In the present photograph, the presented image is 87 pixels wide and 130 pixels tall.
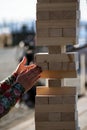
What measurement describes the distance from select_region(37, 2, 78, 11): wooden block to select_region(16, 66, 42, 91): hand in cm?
34

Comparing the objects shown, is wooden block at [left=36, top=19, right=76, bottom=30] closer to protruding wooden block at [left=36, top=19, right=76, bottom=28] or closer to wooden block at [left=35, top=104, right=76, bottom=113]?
protruding wooden block at [left=36, top=19, right=76, bottom=28]

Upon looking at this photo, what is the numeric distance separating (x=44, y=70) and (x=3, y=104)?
0.46m

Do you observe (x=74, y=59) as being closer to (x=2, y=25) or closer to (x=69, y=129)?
(x=69, y=129)

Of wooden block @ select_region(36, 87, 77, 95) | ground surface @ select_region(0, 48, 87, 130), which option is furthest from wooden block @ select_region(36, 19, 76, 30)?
ground surface @ select_region(0, 48, 87, 130)

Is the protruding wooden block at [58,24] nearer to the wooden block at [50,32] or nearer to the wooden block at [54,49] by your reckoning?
the wooden block at [50,32]

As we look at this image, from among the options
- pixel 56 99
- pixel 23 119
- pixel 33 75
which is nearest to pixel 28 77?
pixel 33 75

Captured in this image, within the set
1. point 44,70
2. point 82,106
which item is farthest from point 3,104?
point 82,106

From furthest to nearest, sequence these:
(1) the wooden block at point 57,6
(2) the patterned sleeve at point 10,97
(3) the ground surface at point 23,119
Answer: (3) the ground surface at point 23,119 < (1) the wooden block at point 57,6 < (2) the patterned sleeve at point 10,97

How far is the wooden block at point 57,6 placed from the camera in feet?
7.79

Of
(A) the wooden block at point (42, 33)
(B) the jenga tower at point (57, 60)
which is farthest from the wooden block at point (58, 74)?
(A) the wooden block at point (42, 33)

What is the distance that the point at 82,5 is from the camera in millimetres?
2875

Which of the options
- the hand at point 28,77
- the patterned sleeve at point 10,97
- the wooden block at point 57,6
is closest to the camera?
the patterned sleeve at point 10,97

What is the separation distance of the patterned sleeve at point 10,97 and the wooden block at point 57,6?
0.50 meters

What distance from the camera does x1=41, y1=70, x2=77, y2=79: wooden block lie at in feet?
8.01
